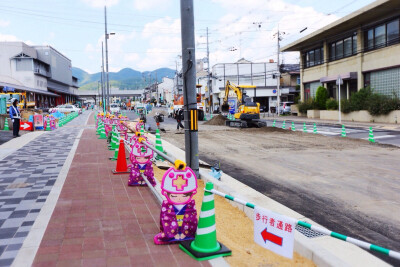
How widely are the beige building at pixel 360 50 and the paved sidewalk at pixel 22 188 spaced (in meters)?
28.6

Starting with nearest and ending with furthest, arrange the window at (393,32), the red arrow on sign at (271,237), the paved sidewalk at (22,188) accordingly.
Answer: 1. the red arrow on sign at (271,237)
2. the paved sidewalk at (22,188)
3. the window at (393,32)

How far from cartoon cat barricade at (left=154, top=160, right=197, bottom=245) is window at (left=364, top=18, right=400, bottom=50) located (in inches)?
1269

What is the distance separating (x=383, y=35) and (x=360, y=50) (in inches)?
123

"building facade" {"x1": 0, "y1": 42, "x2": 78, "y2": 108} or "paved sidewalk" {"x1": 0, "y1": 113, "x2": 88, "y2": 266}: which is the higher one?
"building facade" {"x1": 0, "y1": 42, "x2": 78, "y2": 108}

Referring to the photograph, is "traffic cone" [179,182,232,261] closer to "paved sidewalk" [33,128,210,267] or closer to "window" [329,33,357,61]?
"paved sidewalk" [33,128,210,267]

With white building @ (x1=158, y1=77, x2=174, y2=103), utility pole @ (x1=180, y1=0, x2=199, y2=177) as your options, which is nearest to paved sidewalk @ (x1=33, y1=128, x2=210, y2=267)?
utility pole @ (x1=180, y1=0, x2=199, y2=177)

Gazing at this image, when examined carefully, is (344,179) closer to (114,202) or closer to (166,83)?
(114,202)

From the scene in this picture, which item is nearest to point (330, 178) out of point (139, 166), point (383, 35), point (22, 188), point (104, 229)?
point (139, 166)

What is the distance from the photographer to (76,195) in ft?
26.1

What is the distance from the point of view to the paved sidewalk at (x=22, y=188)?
18.0 ft

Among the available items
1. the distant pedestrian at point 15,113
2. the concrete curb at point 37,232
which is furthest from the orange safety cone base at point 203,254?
the distant pedestrian at point 15,113

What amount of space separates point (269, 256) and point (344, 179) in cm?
616

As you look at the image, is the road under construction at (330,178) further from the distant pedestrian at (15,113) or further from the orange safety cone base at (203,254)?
the distant pedestrian at (15,113)

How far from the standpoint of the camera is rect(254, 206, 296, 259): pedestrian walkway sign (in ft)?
12.7
